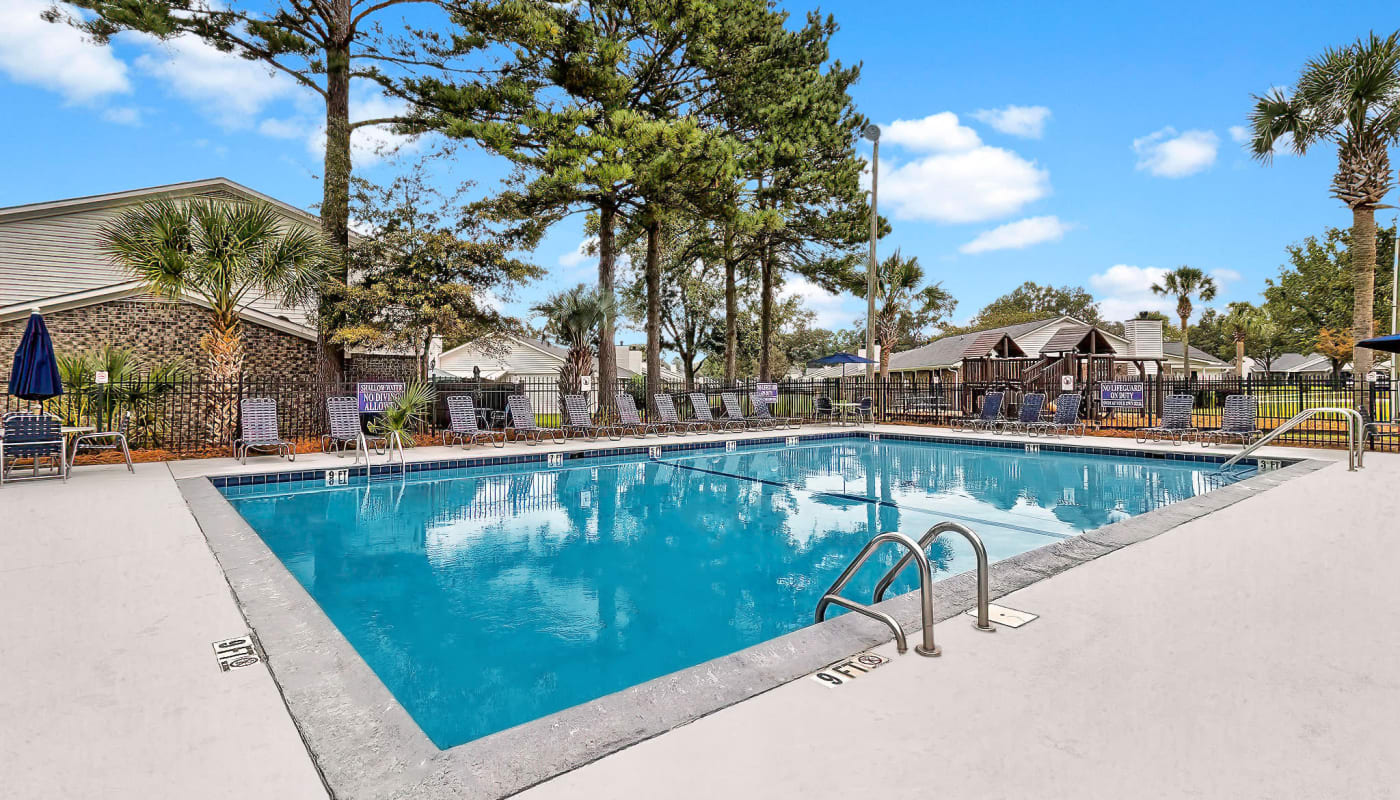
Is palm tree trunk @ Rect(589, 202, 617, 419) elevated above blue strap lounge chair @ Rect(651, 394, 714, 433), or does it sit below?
above

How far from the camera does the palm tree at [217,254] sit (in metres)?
9.77

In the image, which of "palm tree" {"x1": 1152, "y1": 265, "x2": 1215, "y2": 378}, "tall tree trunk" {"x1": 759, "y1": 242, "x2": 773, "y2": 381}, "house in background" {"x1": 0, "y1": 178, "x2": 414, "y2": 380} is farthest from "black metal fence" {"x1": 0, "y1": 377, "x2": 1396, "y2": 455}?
"palm tree" {"x1": 1152, "y1": 265, "x2": 1215, "y2": 378}

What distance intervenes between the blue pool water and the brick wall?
7362mm

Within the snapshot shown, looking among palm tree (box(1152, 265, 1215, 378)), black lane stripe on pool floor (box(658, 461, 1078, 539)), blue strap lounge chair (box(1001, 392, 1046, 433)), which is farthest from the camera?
palm tree (box(1152, 265, 1215, 378))

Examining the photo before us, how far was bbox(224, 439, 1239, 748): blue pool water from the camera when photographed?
3.35 m

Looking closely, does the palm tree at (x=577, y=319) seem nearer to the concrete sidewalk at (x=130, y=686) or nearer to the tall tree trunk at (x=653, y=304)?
the tall tree trunk at (x=653, y=304)

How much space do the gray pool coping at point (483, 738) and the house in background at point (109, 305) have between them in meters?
11.7

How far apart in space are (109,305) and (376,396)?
21.5 feet

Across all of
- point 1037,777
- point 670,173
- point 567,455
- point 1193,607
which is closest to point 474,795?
point 1037,777

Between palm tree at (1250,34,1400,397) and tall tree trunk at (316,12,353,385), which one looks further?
tall tree trunk at (316,12,353,385)

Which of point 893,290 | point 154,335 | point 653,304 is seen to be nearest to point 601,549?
point 653,304

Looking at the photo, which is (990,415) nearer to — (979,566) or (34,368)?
(979,566)

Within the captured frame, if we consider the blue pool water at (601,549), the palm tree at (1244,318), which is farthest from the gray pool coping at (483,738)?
the palm tree at (1244,318)

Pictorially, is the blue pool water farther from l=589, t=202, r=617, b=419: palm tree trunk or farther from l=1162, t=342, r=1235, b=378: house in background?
l=1162, t=342, r=1235, b=378: house in background
